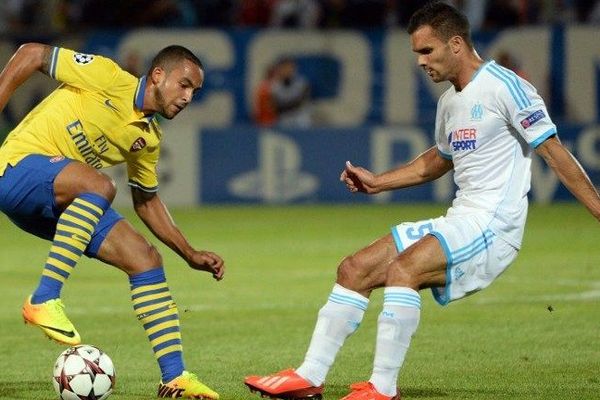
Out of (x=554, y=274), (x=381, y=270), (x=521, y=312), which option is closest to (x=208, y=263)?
(x=381, y=270)

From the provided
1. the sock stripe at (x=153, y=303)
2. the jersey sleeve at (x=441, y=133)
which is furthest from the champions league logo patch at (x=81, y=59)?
the jersey sleeve at (x=441, y=133)

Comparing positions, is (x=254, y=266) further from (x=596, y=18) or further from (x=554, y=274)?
(x=596, y=18)

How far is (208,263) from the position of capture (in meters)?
7.46

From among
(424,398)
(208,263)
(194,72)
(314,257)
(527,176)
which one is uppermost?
(194,72)

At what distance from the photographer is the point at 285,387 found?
682 centimetres

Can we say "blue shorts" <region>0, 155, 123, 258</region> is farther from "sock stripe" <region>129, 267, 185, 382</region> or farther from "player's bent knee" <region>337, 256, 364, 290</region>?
"player's bent knee" <region>337, 256, 364, 290</region>

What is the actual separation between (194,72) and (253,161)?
14.0m

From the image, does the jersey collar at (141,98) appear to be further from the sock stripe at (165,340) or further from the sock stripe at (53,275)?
the sock stripe at (165,340)

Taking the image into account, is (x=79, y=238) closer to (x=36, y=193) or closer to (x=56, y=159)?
(x=36, y=193)

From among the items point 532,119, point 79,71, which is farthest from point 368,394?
point 79,71

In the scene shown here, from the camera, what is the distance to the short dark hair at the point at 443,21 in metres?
6.88

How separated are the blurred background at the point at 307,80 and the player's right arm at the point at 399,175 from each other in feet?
44.3

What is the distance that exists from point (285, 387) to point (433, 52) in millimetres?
1789

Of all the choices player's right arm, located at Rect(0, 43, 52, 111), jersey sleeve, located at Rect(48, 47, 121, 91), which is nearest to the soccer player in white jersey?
jersey sleeve, located at Rect(48, 47, 121, 91)
